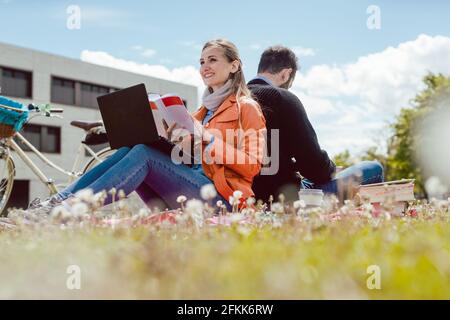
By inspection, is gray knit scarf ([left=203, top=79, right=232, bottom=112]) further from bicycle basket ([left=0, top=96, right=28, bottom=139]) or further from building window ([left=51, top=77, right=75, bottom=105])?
building window ([left=51, top=77, right=75, bottom=105])

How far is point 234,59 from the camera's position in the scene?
16.7ft

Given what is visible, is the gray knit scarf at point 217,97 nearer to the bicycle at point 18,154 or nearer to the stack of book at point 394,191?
the stack of book at point 394,191

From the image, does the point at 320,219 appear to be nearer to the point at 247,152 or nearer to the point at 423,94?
the point at 247,152

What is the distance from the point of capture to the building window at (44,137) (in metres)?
35.3

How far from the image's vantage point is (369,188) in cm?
469

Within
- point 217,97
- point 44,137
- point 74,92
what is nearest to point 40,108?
point 217,97

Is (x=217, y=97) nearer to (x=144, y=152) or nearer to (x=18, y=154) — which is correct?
(x=144, y=152)

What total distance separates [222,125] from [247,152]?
1.44 ft

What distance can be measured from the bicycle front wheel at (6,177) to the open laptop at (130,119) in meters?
3.23

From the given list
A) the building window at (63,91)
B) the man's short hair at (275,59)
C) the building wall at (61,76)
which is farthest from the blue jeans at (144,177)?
the building window at (63,91)

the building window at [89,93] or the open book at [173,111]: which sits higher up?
the building window at [89,93]

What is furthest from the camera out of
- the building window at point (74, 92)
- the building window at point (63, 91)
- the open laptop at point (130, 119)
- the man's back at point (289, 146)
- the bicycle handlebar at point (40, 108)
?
the building window at point (74, 92)

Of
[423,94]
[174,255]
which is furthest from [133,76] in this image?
[174,255]

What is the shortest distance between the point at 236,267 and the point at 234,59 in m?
3.40
